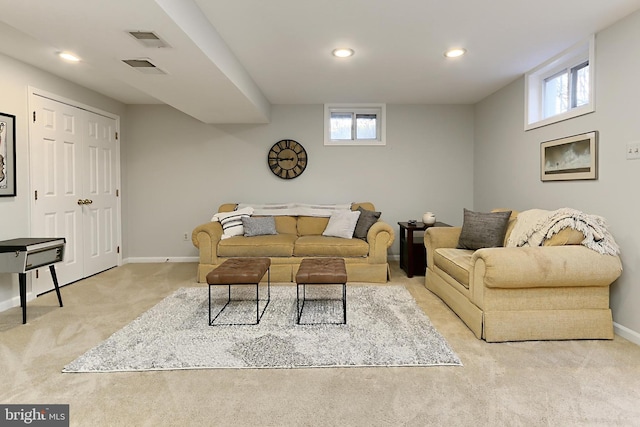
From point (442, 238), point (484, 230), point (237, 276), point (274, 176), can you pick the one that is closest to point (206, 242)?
point (237, 276)

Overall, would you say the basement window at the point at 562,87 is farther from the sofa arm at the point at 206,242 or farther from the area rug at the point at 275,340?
the sofa arm at the point at 206,242

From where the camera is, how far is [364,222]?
14.0ft

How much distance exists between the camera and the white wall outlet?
7.95ft

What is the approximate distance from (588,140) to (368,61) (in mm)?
2007

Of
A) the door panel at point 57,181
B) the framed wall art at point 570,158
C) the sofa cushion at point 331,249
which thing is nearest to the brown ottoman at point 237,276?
the sofa cushion at point 331,249

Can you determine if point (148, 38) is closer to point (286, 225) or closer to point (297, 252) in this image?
point (297, 252)

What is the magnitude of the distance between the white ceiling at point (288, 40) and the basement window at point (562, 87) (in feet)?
0.44

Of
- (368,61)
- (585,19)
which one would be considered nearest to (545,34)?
(585,19)

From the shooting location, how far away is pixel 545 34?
111 inches

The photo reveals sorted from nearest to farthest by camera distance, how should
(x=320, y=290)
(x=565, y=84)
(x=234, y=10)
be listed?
(x=234, y=10), (x=565, y=84), (x=320, y=290)

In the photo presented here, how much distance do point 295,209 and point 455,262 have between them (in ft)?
7.76

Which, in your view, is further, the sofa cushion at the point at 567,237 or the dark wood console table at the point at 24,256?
the dark wood console table at the point at 24,256

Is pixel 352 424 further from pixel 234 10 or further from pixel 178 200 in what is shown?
pixel 178 200

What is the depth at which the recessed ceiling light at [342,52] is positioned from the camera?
10.1 ft
